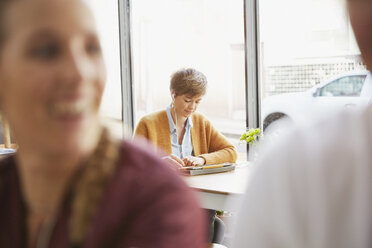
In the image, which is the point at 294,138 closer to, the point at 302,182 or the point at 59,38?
the point at 302,182

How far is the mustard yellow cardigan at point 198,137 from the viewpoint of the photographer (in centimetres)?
337

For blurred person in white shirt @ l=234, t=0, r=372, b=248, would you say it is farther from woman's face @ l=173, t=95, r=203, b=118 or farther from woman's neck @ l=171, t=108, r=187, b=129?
woman's neck @ l=171, t=108, r=187, b=129

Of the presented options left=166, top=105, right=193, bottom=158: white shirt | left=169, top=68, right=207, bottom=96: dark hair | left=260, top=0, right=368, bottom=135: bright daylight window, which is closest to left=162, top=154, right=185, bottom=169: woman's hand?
left=166, top=105, right=193, bottom=158: white shirt

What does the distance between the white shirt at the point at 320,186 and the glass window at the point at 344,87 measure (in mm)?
3391

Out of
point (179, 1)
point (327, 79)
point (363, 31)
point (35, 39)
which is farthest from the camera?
point (179, 1)

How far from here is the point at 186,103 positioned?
335cm

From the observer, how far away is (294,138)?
551mm

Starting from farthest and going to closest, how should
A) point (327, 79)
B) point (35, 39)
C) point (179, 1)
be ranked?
point (179, 1)
point (327, 79)
point (35, 39)

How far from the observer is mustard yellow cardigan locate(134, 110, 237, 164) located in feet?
11.1

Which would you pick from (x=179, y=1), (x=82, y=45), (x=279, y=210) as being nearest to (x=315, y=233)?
(x=279, y=210)

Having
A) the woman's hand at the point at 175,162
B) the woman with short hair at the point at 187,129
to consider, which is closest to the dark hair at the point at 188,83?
the woman with short hair at the point at 187,129

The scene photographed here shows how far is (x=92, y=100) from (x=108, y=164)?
69 mm

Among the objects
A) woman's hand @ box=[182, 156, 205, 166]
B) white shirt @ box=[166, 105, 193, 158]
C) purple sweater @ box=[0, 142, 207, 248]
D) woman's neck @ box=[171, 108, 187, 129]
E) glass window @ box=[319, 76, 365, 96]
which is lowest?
woman's hand @ box=[182, 156, 205, 166]

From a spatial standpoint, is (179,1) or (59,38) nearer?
(59,38)
